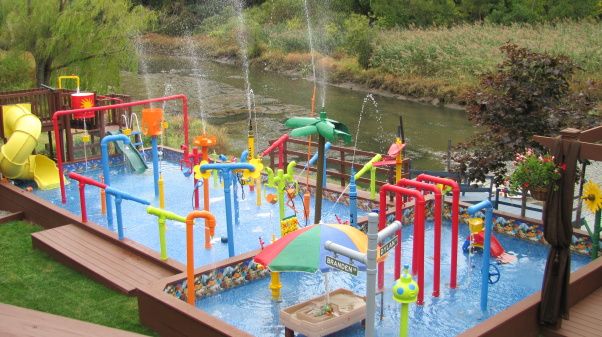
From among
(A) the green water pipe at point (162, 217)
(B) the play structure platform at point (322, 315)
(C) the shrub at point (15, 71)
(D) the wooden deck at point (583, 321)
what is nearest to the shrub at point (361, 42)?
(C) the shrub at point (15, 71)

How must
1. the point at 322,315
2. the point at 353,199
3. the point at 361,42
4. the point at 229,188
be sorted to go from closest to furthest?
the point at 322,315
the point at 229,188
the point at 353,199
the point at 361,42

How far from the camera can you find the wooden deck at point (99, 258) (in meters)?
9.39

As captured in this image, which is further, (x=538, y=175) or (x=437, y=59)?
(x=437, y=59)

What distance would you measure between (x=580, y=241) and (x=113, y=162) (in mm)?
10146

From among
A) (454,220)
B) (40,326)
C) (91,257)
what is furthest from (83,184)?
(40,326)

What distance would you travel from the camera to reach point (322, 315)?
777 cm

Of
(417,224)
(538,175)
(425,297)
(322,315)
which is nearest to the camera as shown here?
(538,175)

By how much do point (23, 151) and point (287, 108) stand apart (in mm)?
16623

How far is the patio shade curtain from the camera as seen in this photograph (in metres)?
7.45

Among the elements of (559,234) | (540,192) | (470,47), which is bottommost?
(559,234)

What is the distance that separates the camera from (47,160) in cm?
1431

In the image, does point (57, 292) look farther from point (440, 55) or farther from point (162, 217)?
point (440, 55)

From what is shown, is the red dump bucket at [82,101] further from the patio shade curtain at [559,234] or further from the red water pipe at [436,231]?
the patio shade curtain at [559,234]

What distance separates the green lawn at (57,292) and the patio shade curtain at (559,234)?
4569mm
